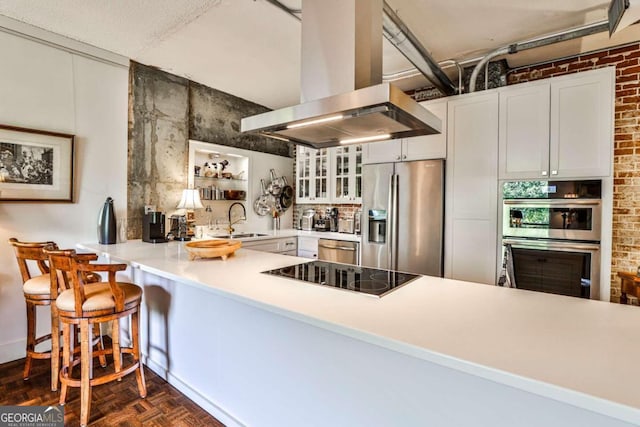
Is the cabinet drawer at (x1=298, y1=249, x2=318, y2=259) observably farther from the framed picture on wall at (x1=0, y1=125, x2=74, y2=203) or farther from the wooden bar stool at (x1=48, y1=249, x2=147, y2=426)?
the framed picture on wall at (x1=0, y1=125, x2=74, y2=203)

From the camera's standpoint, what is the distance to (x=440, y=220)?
2994 mm

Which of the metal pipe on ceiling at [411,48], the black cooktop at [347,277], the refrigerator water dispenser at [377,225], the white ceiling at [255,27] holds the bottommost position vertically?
the black cooktop at [347,277]

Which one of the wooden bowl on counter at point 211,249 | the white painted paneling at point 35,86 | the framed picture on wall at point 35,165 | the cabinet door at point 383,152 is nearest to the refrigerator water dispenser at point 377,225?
the cabinet door at point 383,152

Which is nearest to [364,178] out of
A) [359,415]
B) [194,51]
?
[194,51]

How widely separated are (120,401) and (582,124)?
383cm

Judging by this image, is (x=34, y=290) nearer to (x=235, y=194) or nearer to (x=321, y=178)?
(x=235, y=194)

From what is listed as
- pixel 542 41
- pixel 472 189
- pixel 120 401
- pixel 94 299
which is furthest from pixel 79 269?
pixel 542 41

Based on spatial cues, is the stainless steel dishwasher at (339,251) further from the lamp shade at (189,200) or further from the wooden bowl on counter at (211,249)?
the wooden bowl on counter at (211,249)

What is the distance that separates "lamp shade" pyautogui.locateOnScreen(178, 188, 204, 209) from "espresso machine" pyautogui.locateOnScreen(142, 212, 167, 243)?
0.92 feet

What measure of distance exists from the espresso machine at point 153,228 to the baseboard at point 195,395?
106cm

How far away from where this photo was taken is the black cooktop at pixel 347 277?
1502mm

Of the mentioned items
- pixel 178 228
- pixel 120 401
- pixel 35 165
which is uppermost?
pixel 35 165

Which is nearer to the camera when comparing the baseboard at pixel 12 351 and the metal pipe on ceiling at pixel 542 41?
the metal pipe on ceiling at pixel 542 41

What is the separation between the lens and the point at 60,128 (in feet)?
8.86
